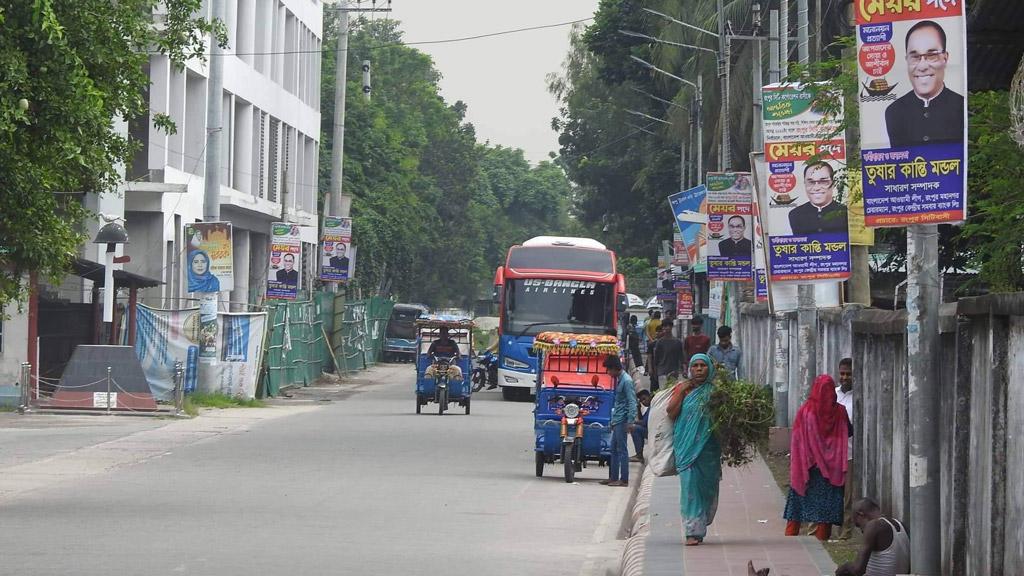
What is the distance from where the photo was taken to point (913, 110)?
346 inches

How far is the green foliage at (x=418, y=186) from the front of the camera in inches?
2963

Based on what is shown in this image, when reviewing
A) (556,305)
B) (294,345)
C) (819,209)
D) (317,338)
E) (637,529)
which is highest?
(819,209)

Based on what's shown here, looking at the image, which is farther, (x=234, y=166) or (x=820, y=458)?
(x=234, y=166)

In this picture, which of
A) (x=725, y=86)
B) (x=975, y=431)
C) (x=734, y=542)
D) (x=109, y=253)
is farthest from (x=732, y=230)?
(x=975, y=431)

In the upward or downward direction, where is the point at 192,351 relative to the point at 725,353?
downward

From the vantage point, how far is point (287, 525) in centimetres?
1387

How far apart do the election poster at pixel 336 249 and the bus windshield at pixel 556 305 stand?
361 inches

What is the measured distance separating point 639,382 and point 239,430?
767 inches

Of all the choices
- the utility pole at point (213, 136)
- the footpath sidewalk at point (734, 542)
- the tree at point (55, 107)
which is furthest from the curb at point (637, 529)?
the utility pole at point (213, 136)

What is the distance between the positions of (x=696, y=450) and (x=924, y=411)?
10.4ft

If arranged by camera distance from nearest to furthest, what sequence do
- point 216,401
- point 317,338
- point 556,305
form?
point 216,401, point 556,305, point 317,338

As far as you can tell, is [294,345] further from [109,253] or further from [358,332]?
[358,332]

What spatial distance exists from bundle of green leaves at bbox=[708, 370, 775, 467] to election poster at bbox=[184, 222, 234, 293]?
19.3 meters

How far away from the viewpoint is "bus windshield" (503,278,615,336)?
36.8 m
